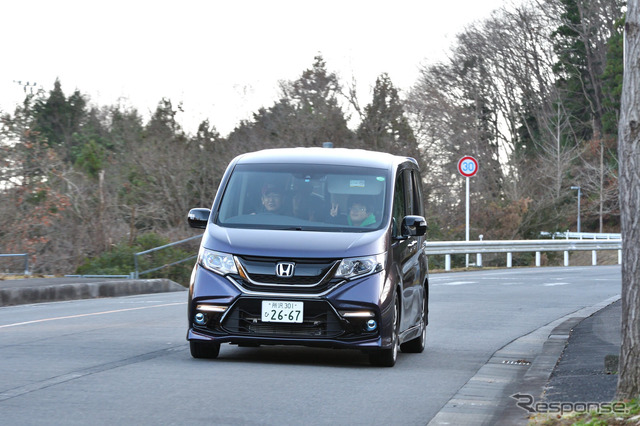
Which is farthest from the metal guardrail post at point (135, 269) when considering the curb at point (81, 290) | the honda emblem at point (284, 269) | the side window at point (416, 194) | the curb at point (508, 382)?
the honda emblem at point (284, 269)

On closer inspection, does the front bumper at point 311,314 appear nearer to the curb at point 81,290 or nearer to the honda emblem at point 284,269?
the honda emblem at point 284,269

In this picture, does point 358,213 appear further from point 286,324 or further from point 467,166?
point 467,166

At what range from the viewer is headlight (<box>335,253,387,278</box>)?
9.84 m

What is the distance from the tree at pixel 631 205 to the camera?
23.0ft

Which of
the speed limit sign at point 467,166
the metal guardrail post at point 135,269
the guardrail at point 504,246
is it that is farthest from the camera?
the speed limit sign at point 467,166

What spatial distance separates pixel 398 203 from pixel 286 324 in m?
1.97

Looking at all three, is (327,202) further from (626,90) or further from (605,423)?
(605,423)

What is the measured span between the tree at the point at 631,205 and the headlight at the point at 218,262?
12.7 feet

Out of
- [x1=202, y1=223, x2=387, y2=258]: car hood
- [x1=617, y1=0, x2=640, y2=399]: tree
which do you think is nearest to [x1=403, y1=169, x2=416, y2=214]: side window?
[x1=202, y1=223, x2=387, y2=258]: car hood

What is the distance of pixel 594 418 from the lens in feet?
21.2

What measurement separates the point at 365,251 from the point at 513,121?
2413 inches

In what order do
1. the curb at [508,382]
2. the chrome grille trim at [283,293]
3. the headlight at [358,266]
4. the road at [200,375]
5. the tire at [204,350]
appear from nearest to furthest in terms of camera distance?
1. the road at [200,375]
2. the curb at [508,382]
3. the chrome grille trim at [283,293]
4. the headlight at [358,266]
5. the tire at [204,350]

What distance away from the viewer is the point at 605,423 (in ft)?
20.6

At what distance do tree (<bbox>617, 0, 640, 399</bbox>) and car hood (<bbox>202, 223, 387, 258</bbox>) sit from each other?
128 inches
